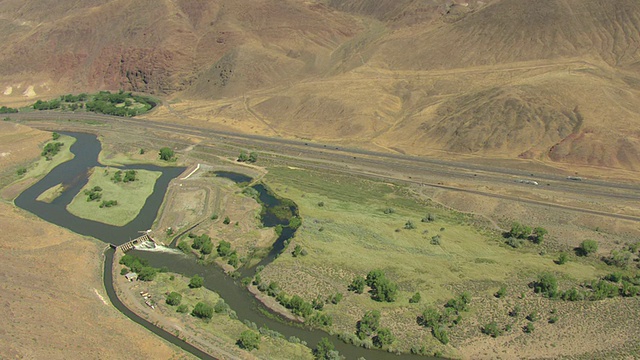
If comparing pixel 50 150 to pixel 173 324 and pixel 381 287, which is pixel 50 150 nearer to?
pixel 173 324

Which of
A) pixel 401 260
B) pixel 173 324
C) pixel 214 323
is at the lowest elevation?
pixel 173 324

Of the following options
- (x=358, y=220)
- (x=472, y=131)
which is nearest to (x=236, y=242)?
(x=358, y=220)

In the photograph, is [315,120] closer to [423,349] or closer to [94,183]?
[94,183]

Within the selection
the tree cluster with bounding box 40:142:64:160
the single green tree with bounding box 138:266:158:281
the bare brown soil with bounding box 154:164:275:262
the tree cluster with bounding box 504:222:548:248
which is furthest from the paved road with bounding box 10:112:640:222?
the single green tree with bounding box 138:266:158:281

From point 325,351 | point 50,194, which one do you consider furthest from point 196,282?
point 50,194

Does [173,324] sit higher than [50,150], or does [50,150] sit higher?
[50,150]

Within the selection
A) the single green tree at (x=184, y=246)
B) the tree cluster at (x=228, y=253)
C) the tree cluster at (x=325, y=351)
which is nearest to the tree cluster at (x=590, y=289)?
the tree cluster at (x=325, y=351)

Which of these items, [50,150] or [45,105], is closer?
[50,150]
